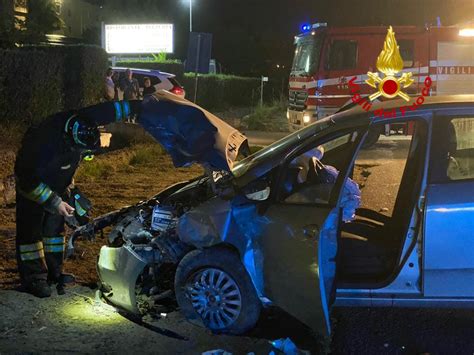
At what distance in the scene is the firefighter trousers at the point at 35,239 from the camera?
4.90 m

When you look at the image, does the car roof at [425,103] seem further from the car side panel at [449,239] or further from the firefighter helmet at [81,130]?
the firefighter helmet at [81,130]

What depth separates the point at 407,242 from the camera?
3.90m

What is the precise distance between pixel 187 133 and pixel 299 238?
3.55 ft

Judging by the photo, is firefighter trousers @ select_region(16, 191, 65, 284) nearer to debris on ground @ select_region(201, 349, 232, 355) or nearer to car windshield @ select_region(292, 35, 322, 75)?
debris on ground @ select_region(201, 349, 232, 355)

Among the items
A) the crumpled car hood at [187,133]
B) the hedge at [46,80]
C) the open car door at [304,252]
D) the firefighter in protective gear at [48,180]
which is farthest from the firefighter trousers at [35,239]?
the hedge at [46,80]

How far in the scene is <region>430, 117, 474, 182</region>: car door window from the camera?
392 centimetres

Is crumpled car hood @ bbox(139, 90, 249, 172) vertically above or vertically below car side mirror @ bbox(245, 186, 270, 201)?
above

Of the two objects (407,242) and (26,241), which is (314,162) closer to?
(407,242)

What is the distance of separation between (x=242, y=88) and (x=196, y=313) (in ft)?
97.9

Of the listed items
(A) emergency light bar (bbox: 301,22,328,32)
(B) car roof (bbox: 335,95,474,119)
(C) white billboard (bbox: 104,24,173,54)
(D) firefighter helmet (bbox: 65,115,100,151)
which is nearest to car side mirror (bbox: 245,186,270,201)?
(B) car roof (bbox: 335,95,474,119)

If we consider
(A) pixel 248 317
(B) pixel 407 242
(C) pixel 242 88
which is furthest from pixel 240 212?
(C) pixel 242 88

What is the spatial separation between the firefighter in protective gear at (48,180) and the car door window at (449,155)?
7.05 ft

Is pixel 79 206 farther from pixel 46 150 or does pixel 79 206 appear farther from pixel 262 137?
pixel 262 137

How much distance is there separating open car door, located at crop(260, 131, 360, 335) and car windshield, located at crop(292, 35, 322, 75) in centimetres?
1094
